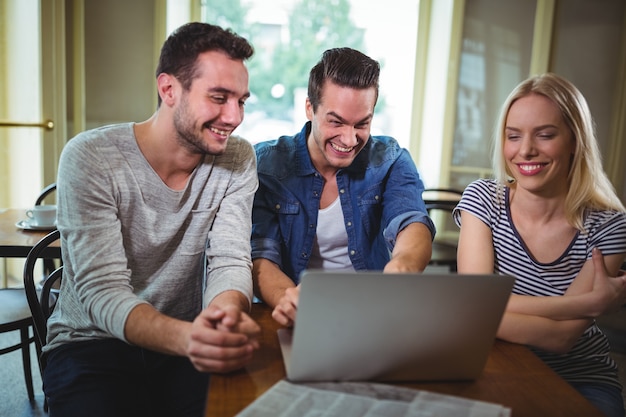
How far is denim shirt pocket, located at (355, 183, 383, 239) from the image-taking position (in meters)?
1.66

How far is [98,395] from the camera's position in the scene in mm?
1126

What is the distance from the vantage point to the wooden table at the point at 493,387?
851 mm

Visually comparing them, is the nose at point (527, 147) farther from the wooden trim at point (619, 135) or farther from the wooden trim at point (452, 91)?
the wooden trim at point (619, 135)

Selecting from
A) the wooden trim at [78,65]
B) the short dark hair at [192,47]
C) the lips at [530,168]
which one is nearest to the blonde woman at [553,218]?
the lips at [530,168]

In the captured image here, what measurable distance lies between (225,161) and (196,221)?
166mm

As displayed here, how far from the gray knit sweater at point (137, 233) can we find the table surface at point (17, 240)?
2.14 feet

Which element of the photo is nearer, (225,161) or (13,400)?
(225,161)

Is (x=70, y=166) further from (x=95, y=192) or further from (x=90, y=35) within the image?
(x=90, y=35)

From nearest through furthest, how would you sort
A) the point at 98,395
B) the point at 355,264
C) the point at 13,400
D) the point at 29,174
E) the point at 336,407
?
the point at 336,407 → the point at 98,395 → the point at 355,264 → the point at 13,400 → the point at 29,174

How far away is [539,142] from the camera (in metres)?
1.32

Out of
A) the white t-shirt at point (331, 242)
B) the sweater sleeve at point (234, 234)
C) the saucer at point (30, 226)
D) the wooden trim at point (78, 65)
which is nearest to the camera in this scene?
the sweater sleeve at point (234, 234)

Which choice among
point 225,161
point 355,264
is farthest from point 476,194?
point 225,161

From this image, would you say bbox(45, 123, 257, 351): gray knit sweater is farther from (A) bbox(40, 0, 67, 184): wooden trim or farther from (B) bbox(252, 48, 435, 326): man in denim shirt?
(A) bbox(40, 0, 67, 184): wooden trim

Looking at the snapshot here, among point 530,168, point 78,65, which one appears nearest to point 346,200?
point 530,168
